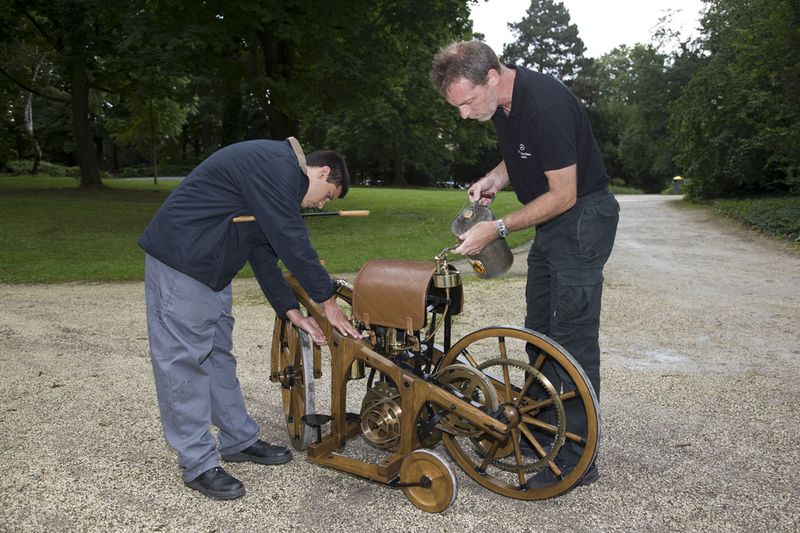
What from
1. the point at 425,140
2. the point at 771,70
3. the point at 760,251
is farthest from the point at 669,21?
the point at 760,251

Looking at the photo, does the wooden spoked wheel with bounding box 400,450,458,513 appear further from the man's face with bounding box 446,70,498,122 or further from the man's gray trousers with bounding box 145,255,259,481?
the man's face with bounding box 446,70,498,122

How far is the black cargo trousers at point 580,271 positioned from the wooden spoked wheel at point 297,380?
1.28 meters

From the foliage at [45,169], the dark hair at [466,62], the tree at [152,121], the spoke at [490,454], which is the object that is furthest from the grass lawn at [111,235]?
the foliage at [45,169]

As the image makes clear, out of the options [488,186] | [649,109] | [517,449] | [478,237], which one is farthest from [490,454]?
[649,109]

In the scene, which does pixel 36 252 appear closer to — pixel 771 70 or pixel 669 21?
pixel 771 70

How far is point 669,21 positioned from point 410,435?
119ft

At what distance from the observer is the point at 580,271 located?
3232 millimetres

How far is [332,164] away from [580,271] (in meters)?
1.29

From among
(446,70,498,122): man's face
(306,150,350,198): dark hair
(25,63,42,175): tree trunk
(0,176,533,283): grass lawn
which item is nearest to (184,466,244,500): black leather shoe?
(306,150,350,198): dark hair

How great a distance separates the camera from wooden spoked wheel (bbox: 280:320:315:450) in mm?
3590

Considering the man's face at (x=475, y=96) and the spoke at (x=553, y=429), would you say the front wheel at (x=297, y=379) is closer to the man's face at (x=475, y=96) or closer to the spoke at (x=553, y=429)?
the spoke at (x=553, y=429)

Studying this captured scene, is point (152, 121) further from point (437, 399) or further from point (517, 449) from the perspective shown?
point (517, 449)

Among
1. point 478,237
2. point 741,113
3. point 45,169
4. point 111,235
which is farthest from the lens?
point 45,169

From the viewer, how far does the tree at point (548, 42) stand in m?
66.9
